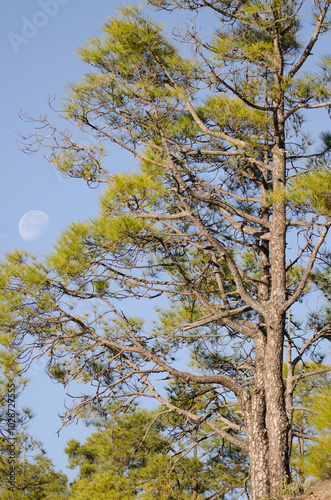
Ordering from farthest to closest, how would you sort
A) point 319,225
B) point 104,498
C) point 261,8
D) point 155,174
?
point 104,498
point 155,174
point 261,8
point 319,225

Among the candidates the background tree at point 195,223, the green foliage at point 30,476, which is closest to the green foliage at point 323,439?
the background tree at point 195,223

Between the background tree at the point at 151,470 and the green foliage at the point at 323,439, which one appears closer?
the green foliage at the point at 323,439

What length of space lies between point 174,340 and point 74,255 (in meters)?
1.22

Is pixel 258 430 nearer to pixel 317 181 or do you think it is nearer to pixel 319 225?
pixel 319 225

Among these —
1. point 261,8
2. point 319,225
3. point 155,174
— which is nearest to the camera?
point 319,225

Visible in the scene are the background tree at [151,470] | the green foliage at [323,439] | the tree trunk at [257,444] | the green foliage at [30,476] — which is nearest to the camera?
the green foliage at [323,439]


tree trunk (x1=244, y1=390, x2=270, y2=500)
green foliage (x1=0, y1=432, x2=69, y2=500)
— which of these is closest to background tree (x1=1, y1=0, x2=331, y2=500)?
tree trunk (x1=244, y1=390, x2=270, y2=500)

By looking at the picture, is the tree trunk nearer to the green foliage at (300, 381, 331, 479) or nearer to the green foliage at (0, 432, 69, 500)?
the green foliage at (300, 381, 331, 479)

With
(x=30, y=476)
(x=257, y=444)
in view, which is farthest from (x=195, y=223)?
(x=30, y=476)

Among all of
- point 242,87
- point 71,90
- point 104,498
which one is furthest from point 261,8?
point 104,498

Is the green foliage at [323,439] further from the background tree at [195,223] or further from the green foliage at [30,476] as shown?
the green foliage at [30,476]

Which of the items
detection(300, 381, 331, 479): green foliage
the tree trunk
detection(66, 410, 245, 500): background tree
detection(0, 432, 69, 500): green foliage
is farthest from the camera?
detection(0, 432, 69, 500): green foliage

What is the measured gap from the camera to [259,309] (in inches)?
162

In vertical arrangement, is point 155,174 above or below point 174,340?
above
